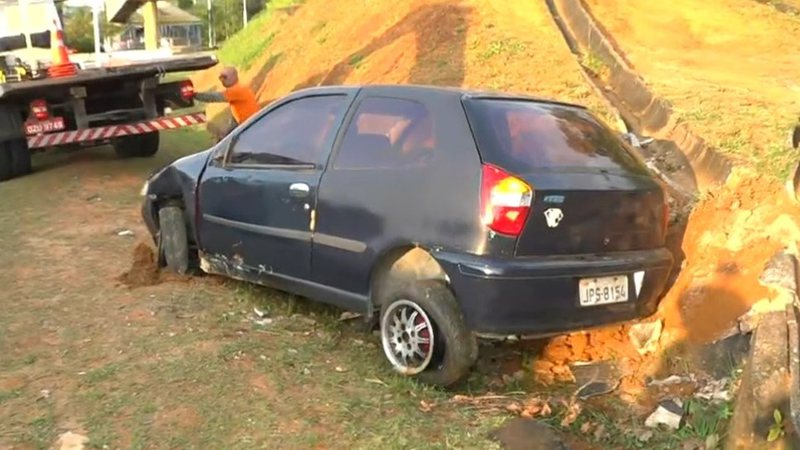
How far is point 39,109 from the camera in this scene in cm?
1005

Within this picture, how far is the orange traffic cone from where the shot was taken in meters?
10.3

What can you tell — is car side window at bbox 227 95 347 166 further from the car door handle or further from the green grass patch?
the green grass patch

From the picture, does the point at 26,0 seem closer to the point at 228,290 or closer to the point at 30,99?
the point at 30,99

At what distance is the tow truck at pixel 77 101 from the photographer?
32.9 ft

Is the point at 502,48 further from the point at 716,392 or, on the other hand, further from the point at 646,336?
the point at 716,392

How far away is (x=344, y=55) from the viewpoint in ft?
51.9

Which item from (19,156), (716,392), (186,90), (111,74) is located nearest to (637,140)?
(716,392)

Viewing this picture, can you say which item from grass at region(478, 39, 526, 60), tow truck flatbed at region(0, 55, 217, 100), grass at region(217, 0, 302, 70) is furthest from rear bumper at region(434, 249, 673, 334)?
grass at region(217, 0, 302, 70)

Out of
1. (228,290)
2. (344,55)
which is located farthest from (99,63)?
(228,290)

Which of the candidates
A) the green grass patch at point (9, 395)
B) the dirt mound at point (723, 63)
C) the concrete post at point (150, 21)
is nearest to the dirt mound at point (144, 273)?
the green grass patch at point (9, 395)

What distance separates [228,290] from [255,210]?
0.86 m

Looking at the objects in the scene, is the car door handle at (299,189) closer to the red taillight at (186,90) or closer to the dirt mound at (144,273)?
the dirt mound at (144,273)

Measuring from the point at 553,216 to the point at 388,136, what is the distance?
1.12 metres

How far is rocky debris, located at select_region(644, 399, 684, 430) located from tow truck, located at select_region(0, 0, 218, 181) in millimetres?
7745
